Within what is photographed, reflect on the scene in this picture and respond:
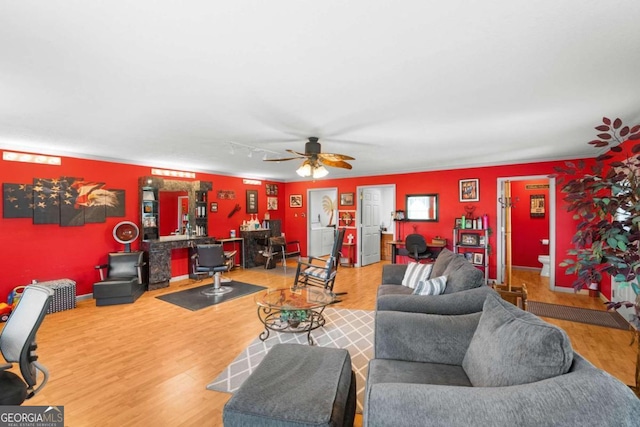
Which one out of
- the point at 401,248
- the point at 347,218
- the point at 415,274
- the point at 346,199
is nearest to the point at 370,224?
the point at 347,218

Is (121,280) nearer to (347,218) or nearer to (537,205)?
(347,218)

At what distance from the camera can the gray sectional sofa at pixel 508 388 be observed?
33.4 inches

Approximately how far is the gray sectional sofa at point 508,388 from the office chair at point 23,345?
6.23 ft

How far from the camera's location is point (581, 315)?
3.83 meters

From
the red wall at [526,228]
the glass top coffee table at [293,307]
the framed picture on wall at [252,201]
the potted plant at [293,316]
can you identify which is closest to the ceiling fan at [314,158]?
the glass top coffee table at [293,307]

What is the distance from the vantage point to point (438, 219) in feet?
20.1

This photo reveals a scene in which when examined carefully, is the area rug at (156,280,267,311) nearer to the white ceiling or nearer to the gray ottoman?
the white ceiling

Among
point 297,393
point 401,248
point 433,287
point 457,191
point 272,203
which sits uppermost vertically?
point 457,191

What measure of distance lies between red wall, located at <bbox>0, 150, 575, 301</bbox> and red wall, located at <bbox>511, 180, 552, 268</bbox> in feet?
5.36

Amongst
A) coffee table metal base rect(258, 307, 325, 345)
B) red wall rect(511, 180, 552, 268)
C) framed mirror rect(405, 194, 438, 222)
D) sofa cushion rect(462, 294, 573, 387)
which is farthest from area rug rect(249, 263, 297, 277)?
red wall rect(511, 180, 552, 268)

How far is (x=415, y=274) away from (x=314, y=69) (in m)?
2.55

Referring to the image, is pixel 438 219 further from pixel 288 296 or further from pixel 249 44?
pixel 249 44

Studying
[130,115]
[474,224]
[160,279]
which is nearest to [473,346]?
[130,115]

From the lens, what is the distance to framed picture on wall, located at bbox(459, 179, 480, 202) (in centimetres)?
568
